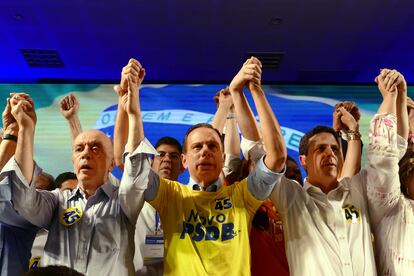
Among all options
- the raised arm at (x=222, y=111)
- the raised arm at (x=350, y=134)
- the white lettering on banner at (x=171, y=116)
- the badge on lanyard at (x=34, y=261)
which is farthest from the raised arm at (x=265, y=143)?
the white lettering on banner at (x=171, y=116)

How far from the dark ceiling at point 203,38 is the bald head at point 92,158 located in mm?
2250

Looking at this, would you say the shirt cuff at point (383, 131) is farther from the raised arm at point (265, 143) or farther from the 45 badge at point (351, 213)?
the raised arm at point (265, 143)

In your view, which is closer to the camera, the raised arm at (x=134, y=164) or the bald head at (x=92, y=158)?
the raised arm at (x=134, y=164)

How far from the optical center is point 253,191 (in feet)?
6.33

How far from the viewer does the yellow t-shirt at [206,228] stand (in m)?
1.84

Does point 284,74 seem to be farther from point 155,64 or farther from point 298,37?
point 155,64

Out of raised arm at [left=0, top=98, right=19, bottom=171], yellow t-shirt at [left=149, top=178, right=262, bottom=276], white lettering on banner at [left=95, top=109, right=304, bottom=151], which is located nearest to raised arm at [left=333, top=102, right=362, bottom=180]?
yellow t-shirt at [left=149, top=178, right=262, bottom=276]

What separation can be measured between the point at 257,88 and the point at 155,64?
3259 millimetres

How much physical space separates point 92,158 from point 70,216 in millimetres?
266

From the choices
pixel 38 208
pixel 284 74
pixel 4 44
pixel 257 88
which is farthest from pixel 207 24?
pixel 38 208

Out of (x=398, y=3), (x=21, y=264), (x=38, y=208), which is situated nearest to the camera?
(x=38, y=208)

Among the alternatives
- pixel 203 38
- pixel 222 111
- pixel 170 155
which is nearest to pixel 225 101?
pixel 222 111

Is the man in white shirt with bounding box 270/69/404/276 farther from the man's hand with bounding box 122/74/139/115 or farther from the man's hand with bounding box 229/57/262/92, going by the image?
the man's hand with bounding box 122/74/139/115

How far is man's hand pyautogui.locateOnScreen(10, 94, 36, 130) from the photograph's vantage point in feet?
6.42
